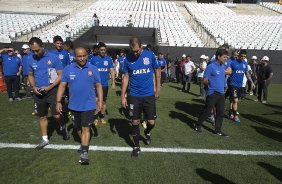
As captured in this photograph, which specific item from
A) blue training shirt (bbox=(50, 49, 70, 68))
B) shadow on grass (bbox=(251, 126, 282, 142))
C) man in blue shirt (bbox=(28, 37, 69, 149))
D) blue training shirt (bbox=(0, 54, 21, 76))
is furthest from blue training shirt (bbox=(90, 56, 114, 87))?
blue training shirt (bbox=(0, 54, 21, 76))

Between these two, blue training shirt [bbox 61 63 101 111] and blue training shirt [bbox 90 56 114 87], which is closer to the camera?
blue training shirt [bbox 61 63 101 111]

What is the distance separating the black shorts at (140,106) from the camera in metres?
5.87

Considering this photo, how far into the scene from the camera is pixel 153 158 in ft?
18.9

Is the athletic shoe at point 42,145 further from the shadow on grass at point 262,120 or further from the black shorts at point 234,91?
the shadow on grass at point 262,120

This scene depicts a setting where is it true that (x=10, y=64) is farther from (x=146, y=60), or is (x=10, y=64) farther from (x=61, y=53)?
(x=146, y=60)

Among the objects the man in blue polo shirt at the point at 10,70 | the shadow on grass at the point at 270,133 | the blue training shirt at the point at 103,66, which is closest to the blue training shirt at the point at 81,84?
the blue training shirt at the point at 103,66

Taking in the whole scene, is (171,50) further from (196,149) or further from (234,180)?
(234,180)

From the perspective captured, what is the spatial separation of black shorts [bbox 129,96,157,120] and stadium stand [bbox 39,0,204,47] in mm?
17654

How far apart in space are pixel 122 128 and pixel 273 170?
3.80 meters

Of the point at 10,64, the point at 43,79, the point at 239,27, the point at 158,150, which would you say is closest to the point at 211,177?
the point at 158,150

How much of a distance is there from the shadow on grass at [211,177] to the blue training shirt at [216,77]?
2.48m

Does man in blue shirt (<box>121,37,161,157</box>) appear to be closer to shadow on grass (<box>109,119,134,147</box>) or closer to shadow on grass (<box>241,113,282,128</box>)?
shadow on grass (<box>109,119,134,147</box>)

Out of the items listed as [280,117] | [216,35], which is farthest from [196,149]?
[216,35]

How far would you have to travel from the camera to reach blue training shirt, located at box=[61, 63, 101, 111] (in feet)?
17.2
